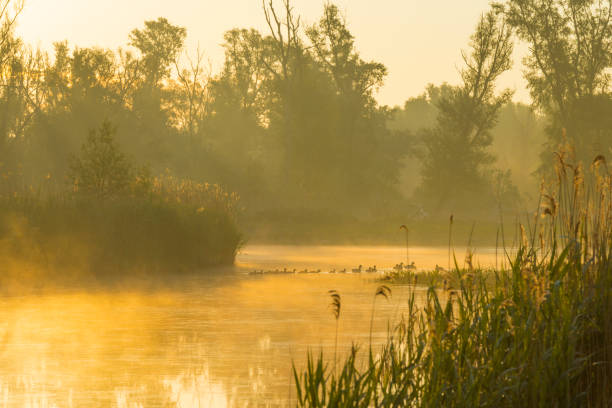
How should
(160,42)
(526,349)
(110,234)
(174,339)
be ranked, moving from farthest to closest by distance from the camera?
(160,42)
(110,234)
(174,339)
(526,349)

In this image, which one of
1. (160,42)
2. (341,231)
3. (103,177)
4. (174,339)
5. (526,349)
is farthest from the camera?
(160,42)

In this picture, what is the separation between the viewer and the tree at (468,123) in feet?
198

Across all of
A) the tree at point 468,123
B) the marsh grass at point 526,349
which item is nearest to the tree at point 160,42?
the tree at point 468,123

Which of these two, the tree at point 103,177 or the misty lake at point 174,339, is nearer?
the misty lake at point 174,339

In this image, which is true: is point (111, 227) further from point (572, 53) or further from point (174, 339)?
point (572, 53)

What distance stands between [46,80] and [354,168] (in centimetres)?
2179

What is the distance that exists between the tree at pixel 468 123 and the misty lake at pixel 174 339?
131ft

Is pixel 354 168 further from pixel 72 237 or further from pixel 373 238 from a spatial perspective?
pixel 72 237

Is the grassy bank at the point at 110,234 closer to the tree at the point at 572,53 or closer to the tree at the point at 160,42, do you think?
the tree at the point at 572,53

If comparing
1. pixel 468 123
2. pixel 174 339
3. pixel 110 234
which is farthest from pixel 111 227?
pixel 468 123

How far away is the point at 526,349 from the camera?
7344 millimetres

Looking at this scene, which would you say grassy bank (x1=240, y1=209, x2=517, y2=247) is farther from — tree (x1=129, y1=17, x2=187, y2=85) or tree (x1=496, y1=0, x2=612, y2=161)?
tree (x1=129, y1=17, x2=187, y2=85)

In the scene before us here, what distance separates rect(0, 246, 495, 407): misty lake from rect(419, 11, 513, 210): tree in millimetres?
39984

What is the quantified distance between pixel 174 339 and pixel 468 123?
5090 centimetres
